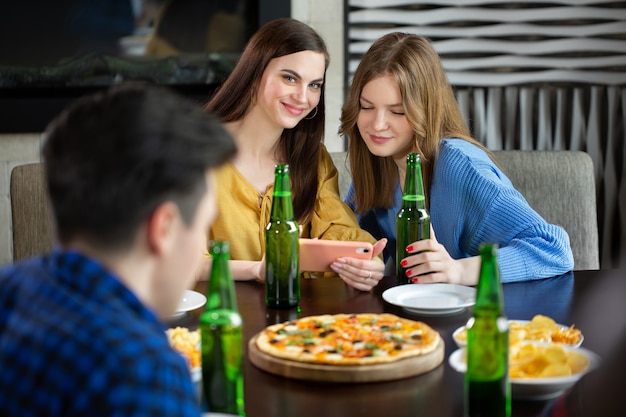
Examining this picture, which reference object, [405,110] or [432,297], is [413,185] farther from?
[405,110]

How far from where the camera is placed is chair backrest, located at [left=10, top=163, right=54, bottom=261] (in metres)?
2.35

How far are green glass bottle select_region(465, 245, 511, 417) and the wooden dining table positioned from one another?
8 centimetres

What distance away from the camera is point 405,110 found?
88.7 inches

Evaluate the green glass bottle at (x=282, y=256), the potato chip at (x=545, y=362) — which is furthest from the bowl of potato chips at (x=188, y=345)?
the potato chip at (x=545, y=362)

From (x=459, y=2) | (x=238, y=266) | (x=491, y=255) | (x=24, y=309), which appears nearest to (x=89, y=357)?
(x=24, y=309)

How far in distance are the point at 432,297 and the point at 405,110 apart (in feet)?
2.25

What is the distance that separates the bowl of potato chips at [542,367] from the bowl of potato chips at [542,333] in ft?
0.29

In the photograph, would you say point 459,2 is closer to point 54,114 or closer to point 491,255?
point 54,114

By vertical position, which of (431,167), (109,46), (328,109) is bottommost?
(431,167)

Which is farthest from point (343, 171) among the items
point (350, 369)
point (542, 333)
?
point (350, 369)

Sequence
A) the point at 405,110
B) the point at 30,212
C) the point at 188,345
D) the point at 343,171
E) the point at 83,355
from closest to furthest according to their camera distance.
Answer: the point at 83,355 < the point at 188,345 < the point at 405,110 < the point at 30,212 < the point at 343,171

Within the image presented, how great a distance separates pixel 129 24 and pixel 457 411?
2918 millimetres

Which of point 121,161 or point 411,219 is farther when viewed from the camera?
point 411,219

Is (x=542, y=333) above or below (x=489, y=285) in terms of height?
below
